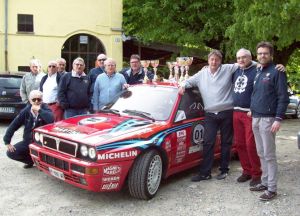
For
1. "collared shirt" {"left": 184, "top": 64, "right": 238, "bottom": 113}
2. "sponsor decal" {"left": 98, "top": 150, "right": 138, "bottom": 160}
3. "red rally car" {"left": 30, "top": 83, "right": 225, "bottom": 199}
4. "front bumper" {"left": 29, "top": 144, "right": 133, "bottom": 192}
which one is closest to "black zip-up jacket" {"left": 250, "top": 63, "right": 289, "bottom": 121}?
"collared shirt" {"left": 184, "top": 64, "right": 238, "bottom": 113}

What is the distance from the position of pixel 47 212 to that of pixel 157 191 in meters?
1.47

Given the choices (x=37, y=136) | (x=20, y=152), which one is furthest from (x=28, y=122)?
(x=37, y=136)

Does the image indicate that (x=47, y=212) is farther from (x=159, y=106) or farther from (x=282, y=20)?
(x=282, y=20)

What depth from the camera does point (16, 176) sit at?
246 inches

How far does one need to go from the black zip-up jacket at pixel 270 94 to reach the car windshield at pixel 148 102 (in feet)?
4.05

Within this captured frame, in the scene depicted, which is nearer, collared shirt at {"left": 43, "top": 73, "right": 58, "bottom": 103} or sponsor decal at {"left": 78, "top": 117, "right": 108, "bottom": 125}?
Answer: sponsor decal at {"left": 78, "top": 117, "right": 108, "bottom": 125}

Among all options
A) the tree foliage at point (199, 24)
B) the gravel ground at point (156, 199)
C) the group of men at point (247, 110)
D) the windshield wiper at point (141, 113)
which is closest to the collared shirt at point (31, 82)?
the gravel ground at point (156, 199)

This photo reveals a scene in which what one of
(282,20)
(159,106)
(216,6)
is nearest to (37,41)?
(216,6)

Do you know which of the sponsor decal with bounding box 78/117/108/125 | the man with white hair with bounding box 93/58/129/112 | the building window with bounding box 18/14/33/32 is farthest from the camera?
the building window with bounding box 18/14/33/32

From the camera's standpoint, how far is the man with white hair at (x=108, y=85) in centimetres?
698

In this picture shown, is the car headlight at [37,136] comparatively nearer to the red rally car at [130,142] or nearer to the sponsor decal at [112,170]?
the red rally car at [130,142]

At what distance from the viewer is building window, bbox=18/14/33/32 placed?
64.2 feet

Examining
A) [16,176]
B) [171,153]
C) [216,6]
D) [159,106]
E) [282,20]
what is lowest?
[16,176]

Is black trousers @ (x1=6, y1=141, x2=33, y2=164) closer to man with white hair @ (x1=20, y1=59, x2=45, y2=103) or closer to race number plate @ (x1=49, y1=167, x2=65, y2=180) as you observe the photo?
race number plate @ (x1=49, y1=167, x2=65, y2=180)
